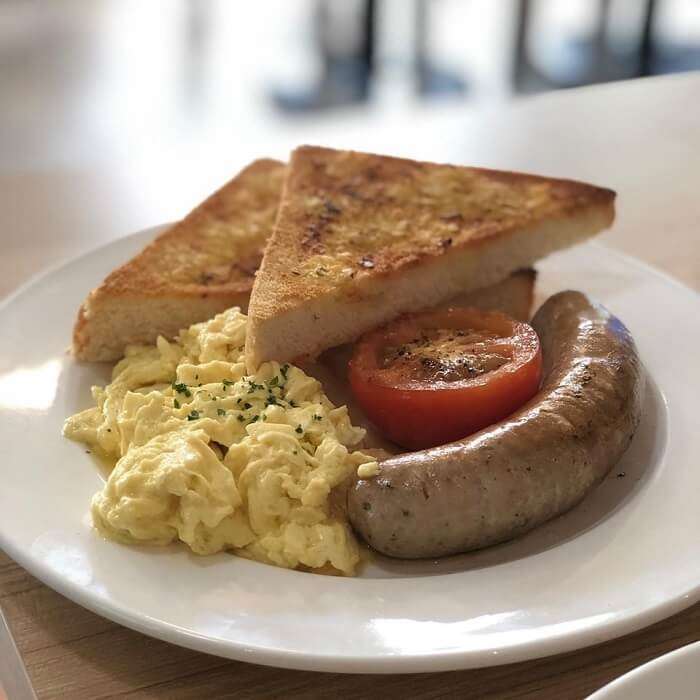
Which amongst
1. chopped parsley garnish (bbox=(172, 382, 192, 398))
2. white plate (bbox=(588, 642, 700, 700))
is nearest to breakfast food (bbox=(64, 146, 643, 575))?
chopped parsley garnish (bbox=(172, 382, 192, 398))

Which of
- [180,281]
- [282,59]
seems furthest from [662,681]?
[282,59]

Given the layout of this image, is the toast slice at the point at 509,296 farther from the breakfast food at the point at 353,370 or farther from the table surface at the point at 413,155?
the table surface at the point at 413,155

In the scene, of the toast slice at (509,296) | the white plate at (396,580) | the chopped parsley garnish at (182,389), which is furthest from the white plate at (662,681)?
the toast slice at (509,296)

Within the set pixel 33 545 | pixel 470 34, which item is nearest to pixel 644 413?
pixel 33 545

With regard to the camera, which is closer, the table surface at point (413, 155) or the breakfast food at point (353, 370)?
the table surface at point (413, 155)

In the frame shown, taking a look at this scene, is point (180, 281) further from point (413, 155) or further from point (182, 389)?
point (413, 155)

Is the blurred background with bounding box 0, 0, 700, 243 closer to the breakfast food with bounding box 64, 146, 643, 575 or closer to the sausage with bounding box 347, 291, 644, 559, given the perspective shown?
the breakfast food with bounding box 64, 146, 643, 575

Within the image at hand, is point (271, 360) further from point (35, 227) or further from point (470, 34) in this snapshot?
point (470, 34)

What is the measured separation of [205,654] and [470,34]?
8655 mm

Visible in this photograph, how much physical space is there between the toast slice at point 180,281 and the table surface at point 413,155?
69 centimetres

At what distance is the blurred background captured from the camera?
303 inches

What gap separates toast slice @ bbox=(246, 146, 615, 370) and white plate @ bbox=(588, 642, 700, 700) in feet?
4.23

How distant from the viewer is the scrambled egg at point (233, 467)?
1.92m

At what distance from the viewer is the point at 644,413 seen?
2436 mm
